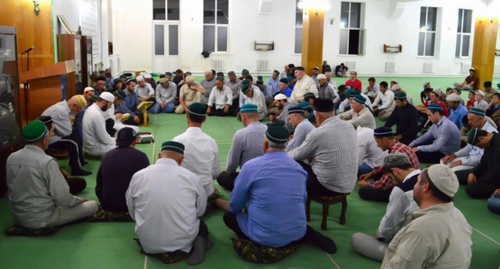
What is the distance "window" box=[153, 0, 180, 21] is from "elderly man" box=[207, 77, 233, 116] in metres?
11.6

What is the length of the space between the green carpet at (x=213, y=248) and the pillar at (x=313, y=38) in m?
9.55

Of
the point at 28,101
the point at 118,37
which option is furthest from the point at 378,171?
the point at 118,37

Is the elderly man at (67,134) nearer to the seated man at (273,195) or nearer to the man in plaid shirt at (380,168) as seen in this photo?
the seated man at (273,195)

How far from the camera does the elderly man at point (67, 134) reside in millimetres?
6457

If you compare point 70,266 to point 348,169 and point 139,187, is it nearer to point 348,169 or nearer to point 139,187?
point 139,187

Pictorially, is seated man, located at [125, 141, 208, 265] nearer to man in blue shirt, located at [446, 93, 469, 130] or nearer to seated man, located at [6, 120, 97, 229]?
seated man, located at [6, 120, 97, 229]

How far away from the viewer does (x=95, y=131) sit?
23.7 feet

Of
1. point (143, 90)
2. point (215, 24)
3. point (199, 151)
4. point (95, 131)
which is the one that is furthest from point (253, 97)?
point (215, 24)

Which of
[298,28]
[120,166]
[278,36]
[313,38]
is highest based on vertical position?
[298,28]

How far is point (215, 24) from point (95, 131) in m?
16.4

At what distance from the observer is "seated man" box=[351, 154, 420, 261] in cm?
369

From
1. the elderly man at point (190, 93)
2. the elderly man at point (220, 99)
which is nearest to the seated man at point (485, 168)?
the elderly man at point (220, 99)

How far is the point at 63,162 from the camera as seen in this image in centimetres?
703

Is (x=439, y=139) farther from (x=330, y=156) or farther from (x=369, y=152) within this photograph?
(x=330, y=156)
